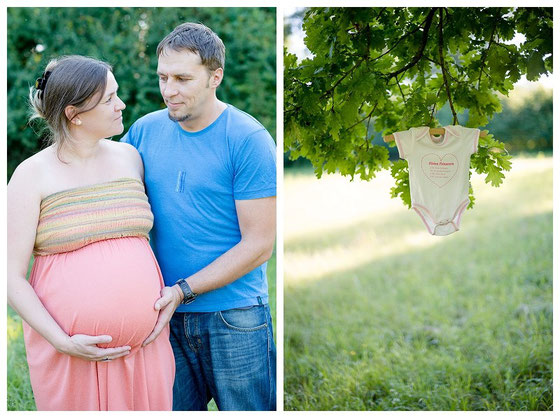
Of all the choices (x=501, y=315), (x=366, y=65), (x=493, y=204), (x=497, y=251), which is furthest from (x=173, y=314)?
(x=493, y=204)

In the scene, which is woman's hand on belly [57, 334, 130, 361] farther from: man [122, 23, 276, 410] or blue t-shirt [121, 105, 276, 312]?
blue t-shirt [121, 105, 276, 312]

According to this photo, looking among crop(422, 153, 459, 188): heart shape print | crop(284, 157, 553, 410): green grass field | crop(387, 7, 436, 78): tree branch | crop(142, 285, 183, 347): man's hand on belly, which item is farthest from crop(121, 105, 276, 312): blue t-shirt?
crop(284, 157, 553, 410): green grass field

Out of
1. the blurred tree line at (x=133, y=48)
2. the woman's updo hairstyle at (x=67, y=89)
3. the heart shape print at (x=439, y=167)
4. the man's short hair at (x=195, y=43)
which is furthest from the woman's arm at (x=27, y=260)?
the blurred tree line at (x=133, y=48)

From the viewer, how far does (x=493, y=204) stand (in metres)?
8.01

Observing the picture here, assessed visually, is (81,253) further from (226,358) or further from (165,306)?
(226,358)

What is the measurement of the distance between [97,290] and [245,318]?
0.51 meters

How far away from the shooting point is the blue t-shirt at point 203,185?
6.43 feet

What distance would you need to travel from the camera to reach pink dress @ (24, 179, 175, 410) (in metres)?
1.82

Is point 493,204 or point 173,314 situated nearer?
point 173,314

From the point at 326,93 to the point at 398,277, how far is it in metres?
3.85

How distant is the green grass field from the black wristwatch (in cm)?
164

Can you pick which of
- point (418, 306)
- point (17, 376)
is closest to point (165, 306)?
point (17, 376)

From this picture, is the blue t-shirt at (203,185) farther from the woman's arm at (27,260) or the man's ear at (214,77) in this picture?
the woman's arm at (27,260)

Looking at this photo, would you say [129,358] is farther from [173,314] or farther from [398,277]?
[398,277]
